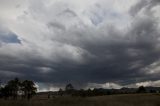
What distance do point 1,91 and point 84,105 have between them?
81.7 m

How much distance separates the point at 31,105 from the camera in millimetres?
30000

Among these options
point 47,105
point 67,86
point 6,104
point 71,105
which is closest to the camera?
point 6,104

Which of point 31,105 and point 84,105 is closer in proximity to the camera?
point 31,105

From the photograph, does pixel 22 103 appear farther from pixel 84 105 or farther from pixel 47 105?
pixel 84 105

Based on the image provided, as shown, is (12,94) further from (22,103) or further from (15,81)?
(22,103)

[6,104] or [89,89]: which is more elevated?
[89,89]

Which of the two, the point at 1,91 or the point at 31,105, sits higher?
the point at 1,91

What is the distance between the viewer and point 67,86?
11894 cm

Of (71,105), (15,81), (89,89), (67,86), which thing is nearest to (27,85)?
(15,81)

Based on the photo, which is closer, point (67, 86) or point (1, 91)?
point (1, 91)

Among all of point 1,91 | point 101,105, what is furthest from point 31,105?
point 1,91

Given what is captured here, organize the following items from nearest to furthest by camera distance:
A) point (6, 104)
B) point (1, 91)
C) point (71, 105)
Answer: point (6, 104), point (71, 105), point (1, 91)

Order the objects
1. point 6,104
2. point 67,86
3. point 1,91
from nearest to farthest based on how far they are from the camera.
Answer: point 6,104, point 1,91, point 67,86

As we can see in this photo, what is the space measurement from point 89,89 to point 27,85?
25.1m
